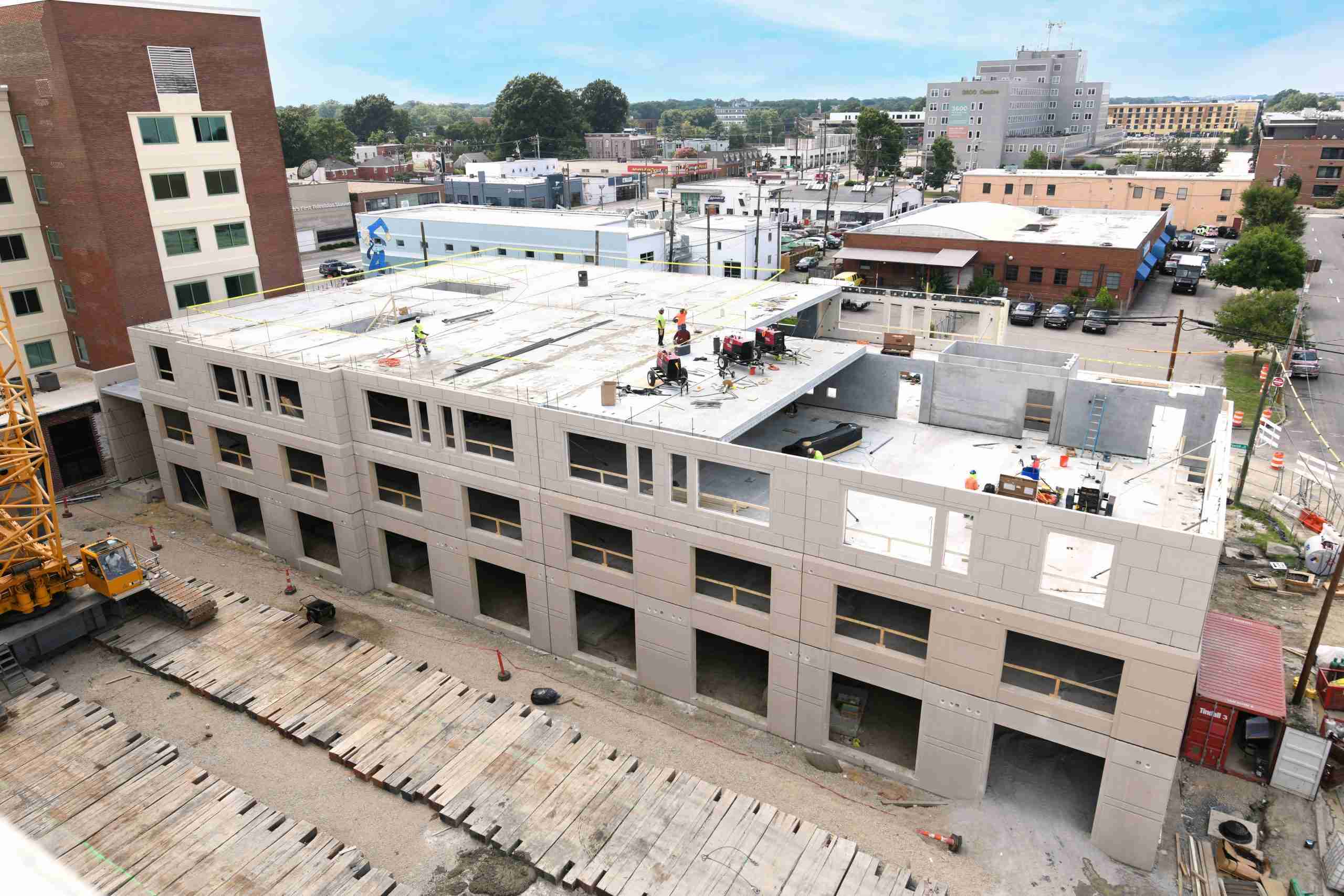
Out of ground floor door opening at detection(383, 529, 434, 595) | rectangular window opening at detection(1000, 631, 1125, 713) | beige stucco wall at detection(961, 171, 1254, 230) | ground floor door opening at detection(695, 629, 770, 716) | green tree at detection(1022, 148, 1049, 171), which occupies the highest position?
green tree at detection(1022, 148, 1049, 171)

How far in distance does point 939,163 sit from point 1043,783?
Answer: 152575 millimetres

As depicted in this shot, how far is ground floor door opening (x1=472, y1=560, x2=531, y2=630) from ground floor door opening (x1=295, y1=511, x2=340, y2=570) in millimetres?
6278

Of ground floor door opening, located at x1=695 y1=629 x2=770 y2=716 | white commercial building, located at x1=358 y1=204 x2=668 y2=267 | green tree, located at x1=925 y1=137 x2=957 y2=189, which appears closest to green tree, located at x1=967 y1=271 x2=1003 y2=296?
white commercial building, located at x1=358 y1=204 x2=668 y2=267

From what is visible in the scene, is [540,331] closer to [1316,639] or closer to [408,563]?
[408,563]

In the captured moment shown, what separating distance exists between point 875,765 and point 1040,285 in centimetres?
6441

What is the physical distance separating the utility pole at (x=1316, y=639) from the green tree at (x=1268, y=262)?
56236 millimetres

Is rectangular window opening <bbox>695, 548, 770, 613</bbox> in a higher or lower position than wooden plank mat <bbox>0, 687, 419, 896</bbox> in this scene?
higher

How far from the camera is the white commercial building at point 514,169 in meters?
140

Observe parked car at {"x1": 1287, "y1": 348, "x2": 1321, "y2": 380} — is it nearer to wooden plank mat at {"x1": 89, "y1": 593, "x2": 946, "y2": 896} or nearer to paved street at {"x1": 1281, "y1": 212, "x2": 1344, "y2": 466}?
paved street at {"x1": 1281, "y1": 212, "x2": 1344, "y2": 466}

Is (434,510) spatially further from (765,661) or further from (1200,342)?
(1200,342)

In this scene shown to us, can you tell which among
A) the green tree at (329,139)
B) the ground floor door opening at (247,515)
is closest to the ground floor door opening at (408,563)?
the ground floor door opening at (247,515)

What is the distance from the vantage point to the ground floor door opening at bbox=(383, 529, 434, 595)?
36438 mm

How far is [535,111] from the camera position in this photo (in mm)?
187750

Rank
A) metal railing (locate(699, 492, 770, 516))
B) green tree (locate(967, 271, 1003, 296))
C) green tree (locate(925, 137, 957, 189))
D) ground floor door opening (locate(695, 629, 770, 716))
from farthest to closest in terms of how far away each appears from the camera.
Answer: green tree (locate(925, 137, 957, 189)), green tree (locate(967, 271, 1003, 296)), ground floor door opening (locate(695, 629, 770, 716)), metal railing (locate(699, 492, 770, 516))
